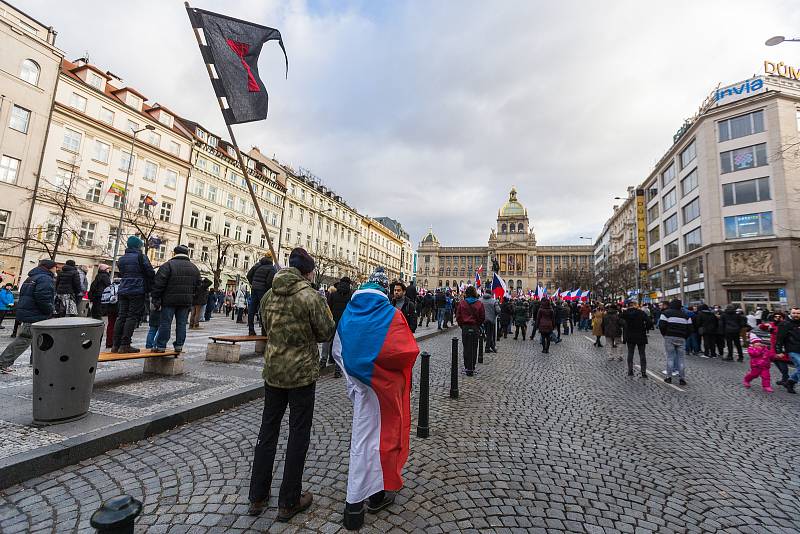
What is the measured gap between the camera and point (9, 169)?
84.5 ft

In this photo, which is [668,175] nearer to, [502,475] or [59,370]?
[502,475]

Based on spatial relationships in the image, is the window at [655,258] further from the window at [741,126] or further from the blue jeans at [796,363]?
the blue jeans at [796,363]

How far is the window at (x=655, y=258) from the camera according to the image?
4947cm

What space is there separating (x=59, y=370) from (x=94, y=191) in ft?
112

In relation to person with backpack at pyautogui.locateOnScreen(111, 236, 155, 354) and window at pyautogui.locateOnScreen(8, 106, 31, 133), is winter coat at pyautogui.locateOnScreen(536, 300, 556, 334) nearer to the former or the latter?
person with backpack at pyautogui.locateOnScreen(111, 236, 155, 354)

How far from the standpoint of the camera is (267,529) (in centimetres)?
270

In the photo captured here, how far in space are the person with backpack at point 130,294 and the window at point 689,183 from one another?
48510 millimetres

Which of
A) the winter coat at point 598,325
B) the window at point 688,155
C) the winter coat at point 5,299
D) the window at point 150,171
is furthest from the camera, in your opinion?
the window at point 688,155

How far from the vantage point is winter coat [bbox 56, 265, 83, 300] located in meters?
8.78

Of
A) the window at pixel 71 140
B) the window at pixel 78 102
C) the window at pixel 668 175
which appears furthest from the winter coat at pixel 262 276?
the window at pixel 668 175

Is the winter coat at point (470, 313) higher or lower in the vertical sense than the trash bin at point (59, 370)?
higher

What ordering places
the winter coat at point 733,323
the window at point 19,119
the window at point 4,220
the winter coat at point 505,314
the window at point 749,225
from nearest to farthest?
the winter coat at point 733,323 → the winter coat at point 505,314 → the window at point 4,220 → the window at point 19,119 → the window at point 749,225

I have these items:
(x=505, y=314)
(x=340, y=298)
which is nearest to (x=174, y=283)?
(x=340, y=298)

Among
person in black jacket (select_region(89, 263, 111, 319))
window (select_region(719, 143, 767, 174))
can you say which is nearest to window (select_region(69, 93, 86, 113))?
person in black jacket (select_region(89, 263, 111, 319))
